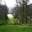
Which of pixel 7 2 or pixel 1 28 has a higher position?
pixel 7 2

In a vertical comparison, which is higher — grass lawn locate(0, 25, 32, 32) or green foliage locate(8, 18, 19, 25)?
green foliage locate(8, 18, 19, 25)

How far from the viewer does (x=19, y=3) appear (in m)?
2.03

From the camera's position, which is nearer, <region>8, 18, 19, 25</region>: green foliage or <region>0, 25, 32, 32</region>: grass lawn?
<region>0, 25, 32, 32</region>: grass lawn

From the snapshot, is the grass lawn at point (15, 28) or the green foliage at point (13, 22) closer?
the grass lawn at point (15, 28)

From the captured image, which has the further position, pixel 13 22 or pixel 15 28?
pixel 13 22

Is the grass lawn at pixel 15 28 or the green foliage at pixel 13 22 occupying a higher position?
the green foliage at pixel 13 22

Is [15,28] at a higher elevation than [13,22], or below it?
below

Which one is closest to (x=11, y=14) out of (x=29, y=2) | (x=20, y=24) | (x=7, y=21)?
(x=7, y=21)

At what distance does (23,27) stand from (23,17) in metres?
0.27

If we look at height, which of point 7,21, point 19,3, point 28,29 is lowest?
point 28,29

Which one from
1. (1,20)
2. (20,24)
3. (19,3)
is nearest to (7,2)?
(19,3)

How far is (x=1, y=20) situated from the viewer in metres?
1.98

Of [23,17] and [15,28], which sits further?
[23,17]

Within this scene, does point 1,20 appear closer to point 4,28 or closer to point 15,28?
point 4,28
